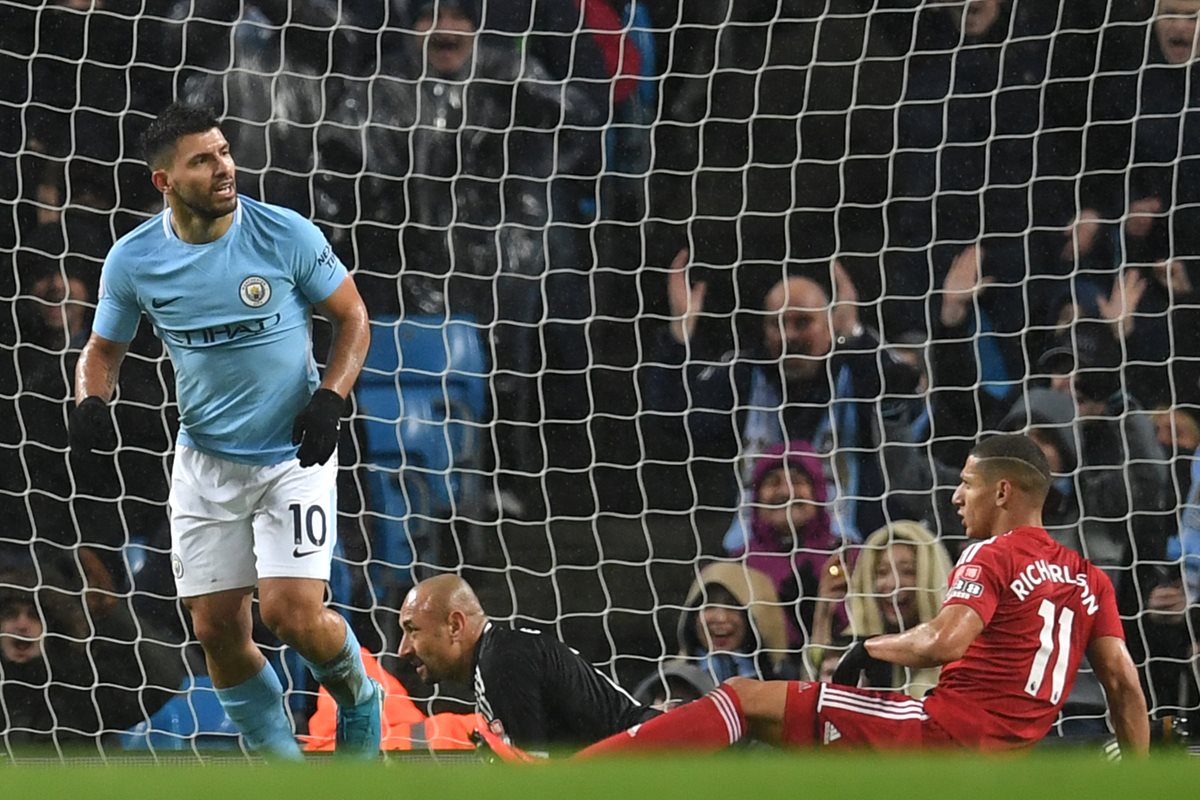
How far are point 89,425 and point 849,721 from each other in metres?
1.73

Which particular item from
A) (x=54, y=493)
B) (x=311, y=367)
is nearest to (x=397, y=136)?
(x=54, y=493)

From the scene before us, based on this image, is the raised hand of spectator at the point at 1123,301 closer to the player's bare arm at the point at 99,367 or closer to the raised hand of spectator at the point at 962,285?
the raised hand of spectator at the point at 962,285

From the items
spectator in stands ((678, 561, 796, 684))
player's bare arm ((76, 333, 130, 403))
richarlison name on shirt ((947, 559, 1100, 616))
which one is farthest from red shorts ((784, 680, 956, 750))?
player's bare arm ((76, 333, 130, 403))

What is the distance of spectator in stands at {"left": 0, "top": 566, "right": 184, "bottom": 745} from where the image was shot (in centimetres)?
552

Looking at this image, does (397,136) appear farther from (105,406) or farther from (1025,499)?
(1025,499)

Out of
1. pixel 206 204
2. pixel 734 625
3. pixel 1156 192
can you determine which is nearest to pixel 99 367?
pixel 206 204

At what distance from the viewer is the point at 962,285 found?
19.5ft

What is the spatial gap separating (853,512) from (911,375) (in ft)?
1.58

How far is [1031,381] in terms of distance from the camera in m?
5.80

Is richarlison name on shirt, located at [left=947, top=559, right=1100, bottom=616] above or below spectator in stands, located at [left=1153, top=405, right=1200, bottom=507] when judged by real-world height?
below

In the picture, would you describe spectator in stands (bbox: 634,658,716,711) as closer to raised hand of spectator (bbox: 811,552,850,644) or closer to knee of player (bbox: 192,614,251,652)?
raised hand of spectator (bbox: 811,552,850,644)

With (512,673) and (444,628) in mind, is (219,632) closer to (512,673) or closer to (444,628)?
(444,628)

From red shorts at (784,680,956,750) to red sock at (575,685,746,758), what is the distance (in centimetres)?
12

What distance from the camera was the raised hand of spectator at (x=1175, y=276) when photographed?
585 cm
